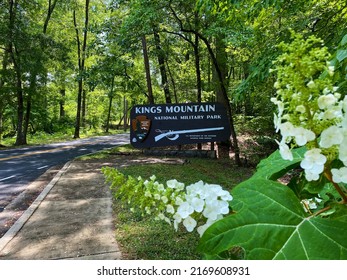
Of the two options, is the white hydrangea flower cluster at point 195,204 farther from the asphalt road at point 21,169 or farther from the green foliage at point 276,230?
the asphalt road at point 21,169

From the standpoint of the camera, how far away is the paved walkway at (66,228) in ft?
12.1

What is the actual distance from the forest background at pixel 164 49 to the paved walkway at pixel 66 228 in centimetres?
259

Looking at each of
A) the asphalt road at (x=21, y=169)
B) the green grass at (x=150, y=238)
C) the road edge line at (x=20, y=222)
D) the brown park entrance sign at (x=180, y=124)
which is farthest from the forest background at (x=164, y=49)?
the road edge line at (x=20, y=222)

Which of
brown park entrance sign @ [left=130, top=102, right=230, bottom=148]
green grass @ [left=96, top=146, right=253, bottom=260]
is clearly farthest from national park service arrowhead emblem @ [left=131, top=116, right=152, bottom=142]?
green grass @ [left=96, top=146, right=253, bottom=260]

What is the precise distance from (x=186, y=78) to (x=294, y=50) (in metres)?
14.5

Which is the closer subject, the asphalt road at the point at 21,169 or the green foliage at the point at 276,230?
the green foliage at the point at 276,230

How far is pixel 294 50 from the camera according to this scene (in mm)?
632

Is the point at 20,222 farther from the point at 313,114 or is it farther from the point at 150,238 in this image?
the point at 313,114

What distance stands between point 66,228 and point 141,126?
4.81 m

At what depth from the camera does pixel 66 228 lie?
14.7ft

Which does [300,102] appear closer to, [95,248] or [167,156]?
[95,248]

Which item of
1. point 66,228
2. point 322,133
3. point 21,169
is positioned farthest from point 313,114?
point 21,169

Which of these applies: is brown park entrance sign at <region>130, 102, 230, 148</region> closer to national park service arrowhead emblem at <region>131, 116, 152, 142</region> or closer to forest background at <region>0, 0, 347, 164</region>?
national park service arrowhead emblem at <region>131, 116, 152, 142</region>

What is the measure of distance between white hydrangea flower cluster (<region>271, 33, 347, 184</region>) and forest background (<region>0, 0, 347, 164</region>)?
8.20ft
